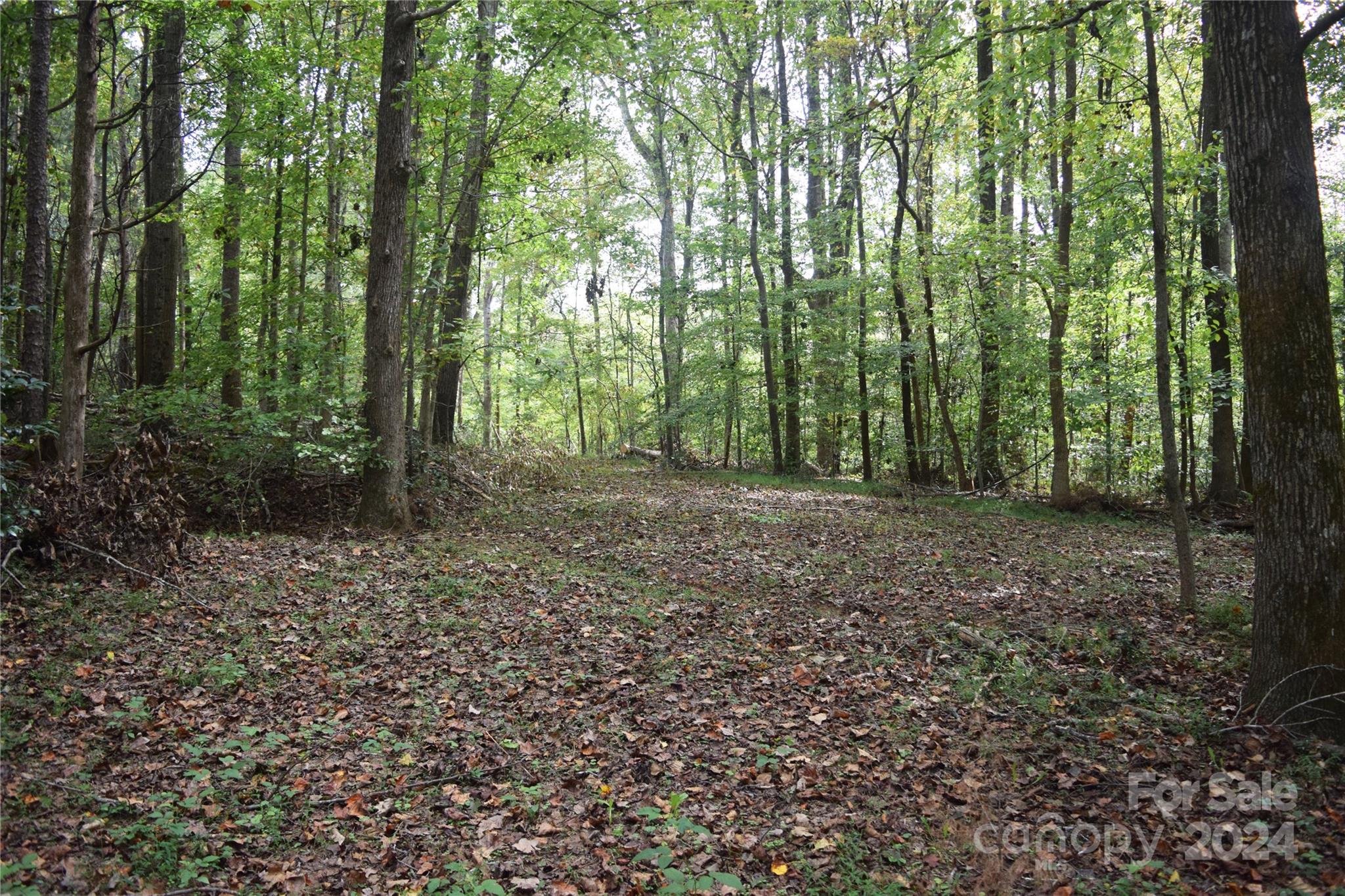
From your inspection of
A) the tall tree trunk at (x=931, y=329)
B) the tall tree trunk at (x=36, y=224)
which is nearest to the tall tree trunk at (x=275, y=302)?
the tall tree trunk at (x=36, y=224)

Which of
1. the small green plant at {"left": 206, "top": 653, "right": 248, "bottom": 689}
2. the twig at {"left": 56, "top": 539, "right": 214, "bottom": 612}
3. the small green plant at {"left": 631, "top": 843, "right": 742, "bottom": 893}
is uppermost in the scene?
the twig at {"left": 56, "top": 539, "right": 214, "bottom": 612}

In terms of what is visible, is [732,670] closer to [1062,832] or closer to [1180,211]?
[1062,832]

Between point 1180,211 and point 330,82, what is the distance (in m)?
14.1

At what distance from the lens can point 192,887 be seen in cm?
319

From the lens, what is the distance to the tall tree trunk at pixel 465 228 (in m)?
11.1

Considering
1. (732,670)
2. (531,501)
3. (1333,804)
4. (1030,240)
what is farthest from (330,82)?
(1333,804)

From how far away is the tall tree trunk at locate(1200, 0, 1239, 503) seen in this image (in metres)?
11.7

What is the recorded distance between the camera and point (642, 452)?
2427 cm

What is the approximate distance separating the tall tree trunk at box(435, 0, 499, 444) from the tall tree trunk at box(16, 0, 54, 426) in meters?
4.72

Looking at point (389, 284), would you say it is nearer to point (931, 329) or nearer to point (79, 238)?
point (79, 238)

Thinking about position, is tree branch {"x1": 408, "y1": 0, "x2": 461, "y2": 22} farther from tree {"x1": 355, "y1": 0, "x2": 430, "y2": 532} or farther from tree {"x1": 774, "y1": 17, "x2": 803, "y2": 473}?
tree {"x1": 774, "y1": 17, "x2": 803, "y2": 473}

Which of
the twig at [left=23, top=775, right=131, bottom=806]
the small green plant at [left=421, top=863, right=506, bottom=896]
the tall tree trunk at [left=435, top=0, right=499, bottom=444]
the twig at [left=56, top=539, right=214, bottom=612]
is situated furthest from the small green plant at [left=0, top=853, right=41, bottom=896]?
the tall tree trunk at [left=435, top=0, right=499, bottom=444]

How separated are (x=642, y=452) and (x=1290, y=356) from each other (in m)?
20.7

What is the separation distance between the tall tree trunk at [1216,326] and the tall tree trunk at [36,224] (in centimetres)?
1524
